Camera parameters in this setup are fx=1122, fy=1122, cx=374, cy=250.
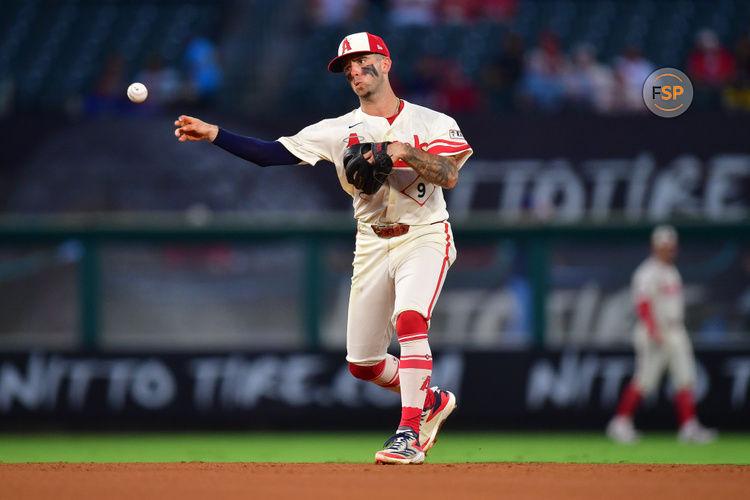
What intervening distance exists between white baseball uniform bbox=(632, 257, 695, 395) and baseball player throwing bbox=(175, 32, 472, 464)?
5835 millimetres

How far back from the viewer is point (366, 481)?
554cm

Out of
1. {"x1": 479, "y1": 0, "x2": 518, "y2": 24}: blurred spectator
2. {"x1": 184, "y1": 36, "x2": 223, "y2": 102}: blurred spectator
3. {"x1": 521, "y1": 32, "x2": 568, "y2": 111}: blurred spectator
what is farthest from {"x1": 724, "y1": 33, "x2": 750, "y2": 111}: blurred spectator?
{"x1": 184, "y1": 36, "x2": 223, "y2": 102}: blurred spectator

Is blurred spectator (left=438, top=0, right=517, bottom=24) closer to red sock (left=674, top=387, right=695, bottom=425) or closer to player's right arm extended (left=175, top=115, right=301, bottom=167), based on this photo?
red sock (left=674, top=387, right=695, bottom=425)

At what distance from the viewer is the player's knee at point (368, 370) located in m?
6.66

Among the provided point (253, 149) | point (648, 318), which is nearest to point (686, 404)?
point (648, 318)

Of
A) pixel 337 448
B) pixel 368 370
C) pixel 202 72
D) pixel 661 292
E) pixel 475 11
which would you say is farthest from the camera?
pixel 475 11

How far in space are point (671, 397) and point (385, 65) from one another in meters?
7.48

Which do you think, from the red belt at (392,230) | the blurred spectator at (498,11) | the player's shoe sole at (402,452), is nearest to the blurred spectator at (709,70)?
the blurred spectator at (498,11)

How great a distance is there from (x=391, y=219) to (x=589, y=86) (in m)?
8.18

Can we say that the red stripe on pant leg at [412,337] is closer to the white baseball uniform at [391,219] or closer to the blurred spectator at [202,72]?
the white baseball uniform at [391,219]

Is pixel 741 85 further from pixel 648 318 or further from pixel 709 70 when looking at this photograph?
pixel 648 318

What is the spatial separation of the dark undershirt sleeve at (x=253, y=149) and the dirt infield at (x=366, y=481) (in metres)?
1.74

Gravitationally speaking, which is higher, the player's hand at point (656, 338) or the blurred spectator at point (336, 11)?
the blurred spectator at point (336, 11)
